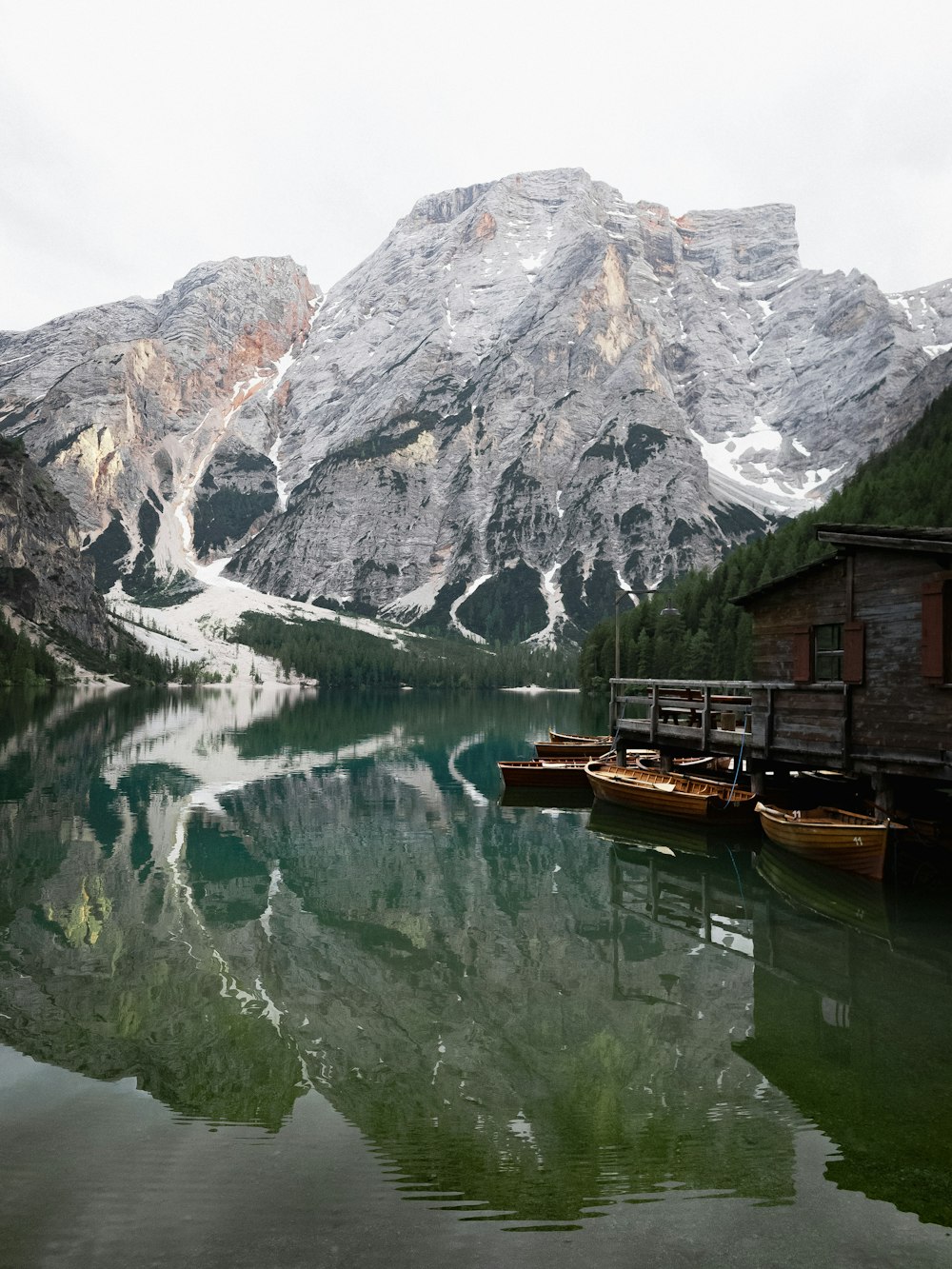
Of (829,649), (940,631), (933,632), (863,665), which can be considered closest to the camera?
(940,631)

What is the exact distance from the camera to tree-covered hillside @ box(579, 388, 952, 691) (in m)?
108

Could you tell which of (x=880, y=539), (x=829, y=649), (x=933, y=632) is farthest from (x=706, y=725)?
(x=933, y=632)

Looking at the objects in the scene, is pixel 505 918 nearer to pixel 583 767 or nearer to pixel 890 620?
pixel 890 620

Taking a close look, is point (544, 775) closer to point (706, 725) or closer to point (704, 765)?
point (704, 765)

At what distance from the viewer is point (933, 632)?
72.4 ft

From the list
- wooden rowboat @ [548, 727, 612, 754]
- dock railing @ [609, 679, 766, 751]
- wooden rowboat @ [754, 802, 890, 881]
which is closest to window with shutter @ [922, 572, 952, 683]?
wooden rowboat @ [754, 802, 890, 881]

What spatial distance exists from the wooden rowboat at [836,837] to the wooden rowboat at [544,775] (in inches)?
703

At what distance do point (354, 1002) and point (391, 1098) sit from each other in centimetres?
383

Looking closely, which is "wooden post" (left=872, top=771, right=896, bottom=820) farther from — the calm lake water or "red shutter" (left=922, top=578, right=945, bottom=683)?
"red shutter" (left=922, top=578, right=945, bottom=683)

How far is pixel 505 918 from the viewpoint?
19891 millimetres

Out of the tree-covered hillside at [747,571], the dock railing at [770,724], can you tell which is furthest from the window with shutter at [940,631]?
the tree-covered hillside at [747,571]

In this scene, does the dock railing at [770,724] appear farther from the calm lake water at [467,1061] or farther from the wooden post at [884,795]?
the calm lake water at [467,1061]

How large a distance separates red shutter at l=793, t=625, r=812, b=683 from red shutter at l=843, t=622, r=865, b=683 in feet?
7.28

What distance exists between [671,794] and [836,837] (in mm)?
9442
